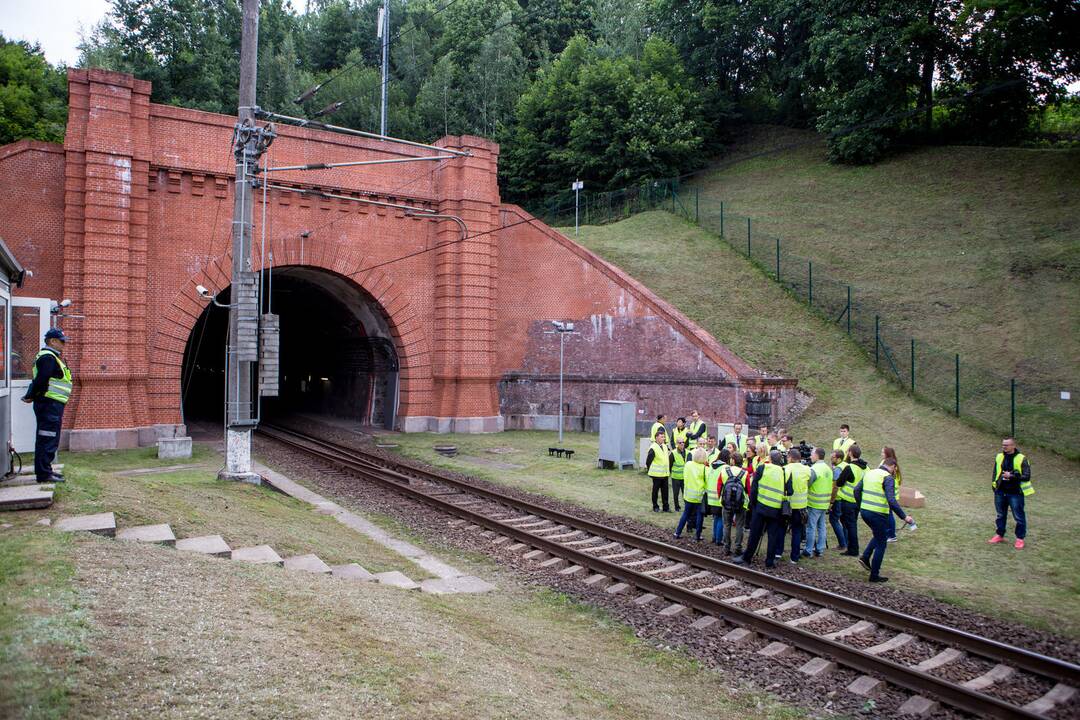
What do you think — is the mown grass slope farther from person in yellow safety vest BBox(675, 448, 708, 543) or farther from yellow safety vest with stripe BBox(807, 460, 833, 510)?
person in yellow safety vest BBox(675, 448, 708, 543)

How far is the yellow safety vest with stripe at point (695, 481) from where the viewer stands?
11.6 m

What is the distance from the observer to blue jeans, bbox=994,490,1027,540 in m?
11.3

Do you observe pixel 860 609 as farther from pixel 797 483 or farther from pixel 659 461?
pixel 659 461

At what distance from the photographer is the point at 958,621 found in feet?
28.0

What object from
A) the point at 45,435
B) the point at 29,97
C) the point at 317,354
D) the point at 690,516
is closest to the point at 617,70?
the point at 317,354

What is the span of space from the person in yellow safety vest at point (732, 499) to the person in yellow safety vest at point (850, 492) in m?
1.40

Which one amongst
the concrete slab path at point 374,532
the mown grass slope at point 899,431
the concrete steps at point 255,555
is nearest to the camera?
the concrete steps at point 255,555

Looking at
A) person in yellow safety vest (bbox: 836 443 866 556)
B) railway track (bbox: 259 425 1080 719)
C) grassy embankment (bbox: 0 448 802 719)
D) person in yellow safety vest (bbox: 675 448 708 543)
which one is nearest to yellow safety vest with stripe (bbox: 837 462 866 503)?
person in yellow safety vest (bbox: 836 443 866 556)

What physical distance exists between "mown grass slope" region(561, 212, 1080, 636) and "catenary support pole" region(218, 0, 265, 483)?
35.2 ft

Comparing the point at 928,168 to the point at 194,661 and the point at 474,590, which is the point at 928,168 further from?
the point at 194,661

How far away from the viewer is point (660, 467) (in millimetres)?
13711

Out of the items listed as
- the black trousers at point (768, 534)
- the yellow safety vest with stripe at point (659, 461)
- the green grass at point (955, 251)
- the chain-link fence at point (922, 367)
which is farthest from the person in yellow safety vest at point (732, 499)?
the green grass at point (955, 251)

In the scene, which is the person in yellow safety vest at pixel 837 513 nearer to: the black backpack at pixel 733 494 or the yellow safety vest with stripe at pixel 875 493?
the yellow safety vest with stripe at pixel 875 493

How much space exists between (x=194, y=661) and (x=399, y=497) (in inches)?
413
